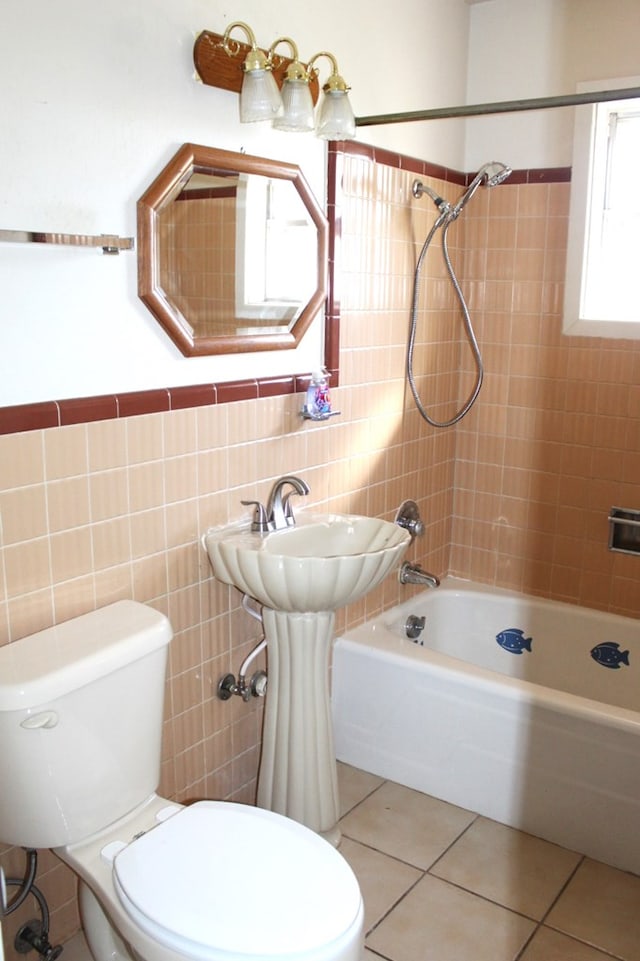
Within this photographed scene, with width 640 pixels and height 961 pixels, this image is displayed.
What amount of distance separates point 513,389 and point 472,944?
5.92 feet

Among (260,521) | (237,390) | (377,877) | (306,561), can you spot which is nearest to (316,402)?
(237,390)

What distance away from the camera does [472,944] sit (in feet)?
6.46

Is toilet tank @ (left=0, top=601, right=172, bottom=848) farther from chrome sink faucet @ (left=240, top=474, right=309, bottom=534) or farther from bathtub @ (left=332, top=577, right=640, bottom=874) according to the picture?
bathtub @ (left=332, top=577, right=640, bottom=874)

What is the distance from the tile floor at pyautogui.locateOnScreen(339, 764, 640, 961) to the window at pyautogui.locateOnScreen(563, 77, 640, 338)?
5.35 ft

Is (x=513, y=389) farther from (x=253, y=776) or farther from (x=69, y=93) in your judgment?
(x=69, y=93)

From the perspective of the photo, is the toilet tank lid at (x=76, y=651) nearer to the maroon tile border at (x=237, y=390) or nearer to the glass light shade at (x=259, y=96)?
the maroon tile border at (x=237, y=390)

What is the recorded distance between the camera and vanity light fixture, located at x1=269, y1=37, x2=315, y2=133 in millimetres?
1938

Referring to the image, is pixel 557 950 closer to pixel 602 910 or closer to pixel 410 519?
pixel 602 910

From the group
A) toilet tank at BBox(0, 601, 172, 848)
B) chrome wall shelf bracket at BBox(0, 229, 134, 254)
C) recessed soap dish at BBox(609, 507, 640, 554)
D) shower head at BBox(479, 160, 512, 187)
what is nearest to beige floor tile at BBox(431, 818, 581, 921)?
toilet tank at BBox(0, 601, 172, 848)

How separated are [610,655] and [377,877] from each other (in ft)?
3.88

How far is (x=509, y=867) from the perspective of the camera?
2.23 meters

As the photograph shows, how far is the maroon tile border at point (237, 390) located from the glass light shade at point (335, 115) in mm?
273

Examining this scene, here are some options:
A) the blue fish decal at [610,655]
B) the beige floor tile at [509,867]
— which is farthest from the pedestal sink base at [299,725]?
the blue fish decal at [610,655]

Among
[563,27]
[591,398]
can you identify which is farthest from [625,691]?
[563,27]
